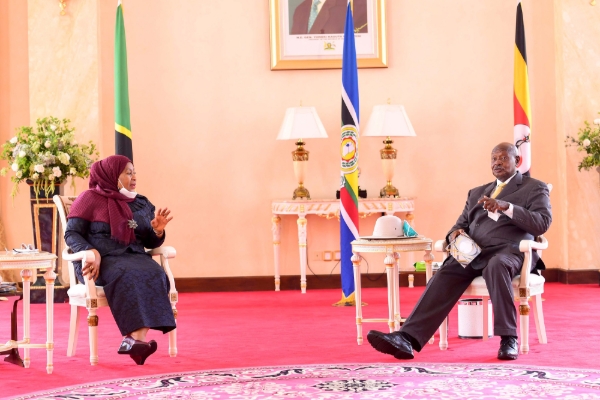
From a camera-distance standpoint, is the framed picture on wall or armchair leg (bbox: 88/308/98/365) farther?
the framed picture on wall

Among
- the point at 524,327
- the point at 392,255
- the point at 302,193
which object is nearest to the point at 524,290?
the point at 524,327

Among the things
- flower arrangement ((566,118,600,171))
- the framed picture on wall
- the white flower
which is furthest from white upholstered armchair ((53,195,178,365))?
flower arrangement ((566,118,600,171))

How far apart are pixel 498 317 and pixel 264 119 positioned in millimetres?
4574

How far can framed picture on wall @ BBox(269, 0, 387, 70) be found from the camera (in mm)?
8766

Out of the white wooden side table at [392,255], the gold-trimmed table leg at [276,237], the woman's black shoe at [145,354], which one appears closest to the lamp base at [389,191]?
the gold-trimmed table leg at [276,237]

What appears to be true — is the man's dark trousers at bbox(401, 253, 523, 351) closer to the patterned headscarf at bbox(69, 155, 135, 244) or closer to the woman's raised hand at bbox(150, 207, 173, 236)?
the woman's raised hand at bbox(150, 207, 173, 236)

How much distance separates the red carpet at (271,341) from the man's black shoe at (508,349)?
49 mm

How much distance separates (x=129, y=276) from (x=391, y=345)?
57.2 inches

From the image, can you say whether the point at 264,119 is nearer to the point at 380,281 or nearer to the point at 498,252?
the point at 380,281

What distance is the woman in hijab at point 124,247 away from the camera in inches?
187

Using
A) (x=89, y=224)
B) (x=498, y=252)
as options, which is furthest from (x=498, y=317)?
(x=89, y=224)

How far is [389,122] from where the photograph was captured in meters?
8.25

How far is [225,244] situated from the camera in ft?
29.1

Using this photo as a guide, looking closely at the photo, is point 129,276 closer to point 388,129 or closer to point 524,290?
point 524,290
